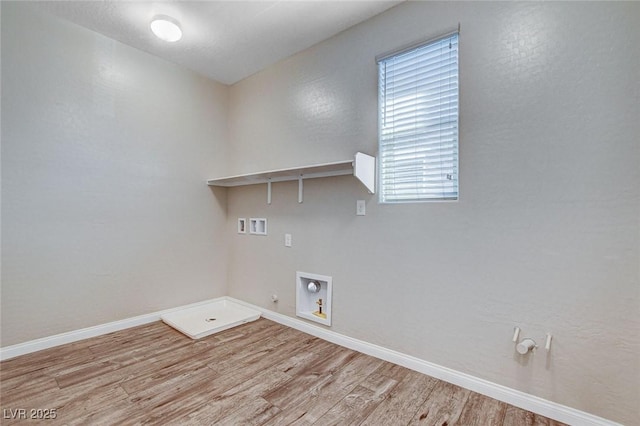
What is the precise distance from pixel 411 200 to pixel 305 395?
4.96 feet

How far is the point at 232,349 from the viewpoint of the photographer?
246cm

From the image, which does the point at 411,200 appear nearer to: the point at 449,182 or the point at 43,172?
the point at 449,182

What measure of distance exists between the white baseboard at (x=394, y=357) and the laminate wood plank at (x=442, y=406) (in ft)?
0.26

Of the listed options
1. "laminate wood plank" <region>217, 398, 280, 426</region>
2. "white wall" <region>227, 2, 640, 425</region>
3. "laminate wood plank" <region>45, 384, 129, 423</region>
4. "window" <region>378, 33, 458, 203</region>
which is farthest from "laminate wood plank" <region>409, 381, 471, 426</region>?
"laminate wood plank" <region>45, 384, 129, 423</region>

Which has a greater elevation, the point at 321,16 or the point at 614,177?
the point at 321,16

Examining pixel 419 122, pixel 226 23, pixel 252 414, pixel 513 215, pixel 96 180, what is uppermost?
pixel 226 23

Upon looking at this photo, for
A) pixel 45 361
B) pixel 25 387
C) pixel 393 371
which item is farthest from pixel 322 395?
pixel 45 361

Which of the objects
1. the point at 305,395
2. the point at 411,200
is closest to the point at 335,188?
the point at 411,200

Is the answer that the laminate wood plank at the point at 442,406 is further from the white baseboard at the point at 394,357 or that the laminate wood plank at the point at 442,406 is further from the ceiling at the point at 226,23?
the ceiling at the point at 226,23

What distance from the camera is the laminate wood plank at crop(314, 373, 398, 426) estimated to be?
5.36 ft

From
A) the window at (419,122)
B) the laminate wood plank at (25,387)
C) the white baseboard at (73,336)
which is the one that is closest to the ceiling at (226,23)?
the window at (419,122)

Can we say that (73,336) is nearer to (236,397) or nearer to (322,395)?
(236,397)

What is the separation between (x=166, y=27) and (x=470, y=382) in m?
3.47

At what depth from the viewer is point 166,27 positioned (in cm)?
239
